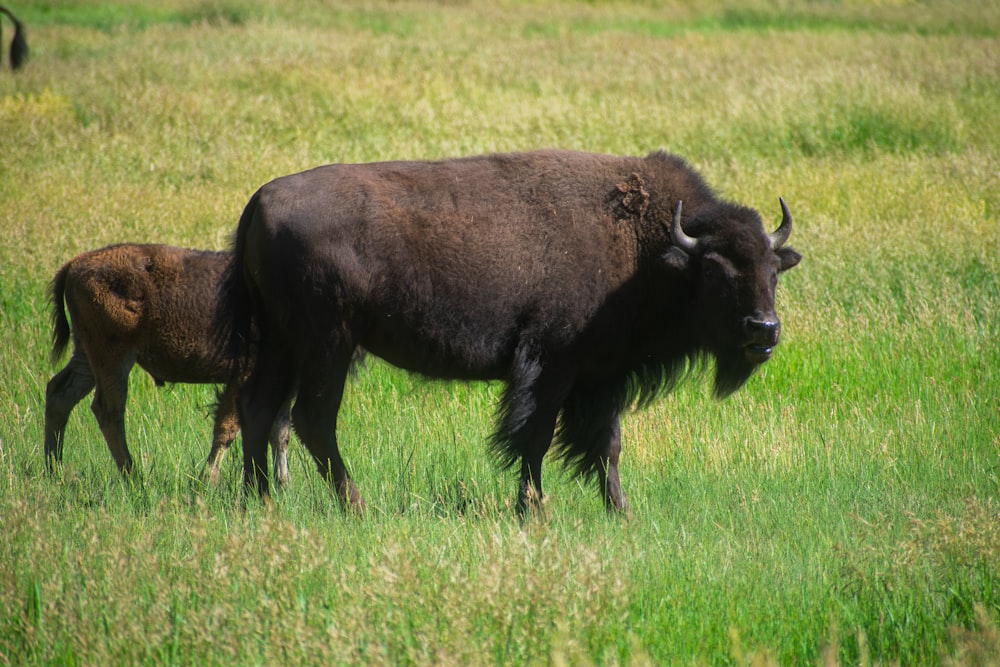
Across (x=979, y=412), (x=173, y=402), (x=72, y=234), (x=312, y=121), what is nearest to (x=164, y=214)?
(x=72, y=234)

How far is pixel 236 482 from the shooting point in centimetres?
627

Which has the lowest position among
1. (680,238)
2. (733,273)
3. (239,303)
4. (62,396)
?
(62,396)

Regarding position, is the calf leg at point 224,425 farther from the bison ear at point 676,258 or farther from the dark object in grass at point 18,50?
the dark object in grass at point 18,50

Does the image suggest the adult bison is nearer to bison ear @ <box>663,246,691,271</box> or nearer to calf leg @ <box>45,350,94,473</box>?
bison ear @ <box>663,246,691,271</box>

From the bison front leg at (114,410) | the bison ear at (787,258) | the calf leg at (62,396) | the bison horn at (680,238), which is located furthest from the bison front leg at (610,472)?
the calf leg at (62,396)

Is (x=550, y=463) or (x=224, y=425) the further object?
(x=550, y=463)

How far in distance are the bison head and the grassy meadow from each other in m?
0.92

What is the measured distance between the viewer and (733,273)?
5996 mm

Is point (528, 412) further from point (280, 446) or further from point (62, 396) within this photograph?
point (62, 396)

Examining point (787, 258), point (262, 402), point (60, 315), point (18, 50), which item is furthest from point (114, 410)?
point (18, 50)

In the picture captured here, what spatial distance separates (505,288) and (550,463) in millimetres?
1705

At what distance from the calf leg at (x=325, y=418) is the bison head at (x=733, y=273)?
2.11m

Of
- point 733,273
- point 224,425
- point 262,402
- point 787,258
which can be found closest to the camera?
point 733,273

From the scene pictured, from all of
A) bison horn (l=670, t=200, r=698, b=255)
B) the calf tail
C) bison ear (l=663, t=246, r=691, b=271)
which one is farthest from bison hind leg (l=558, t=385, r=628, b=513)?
the calf tail
